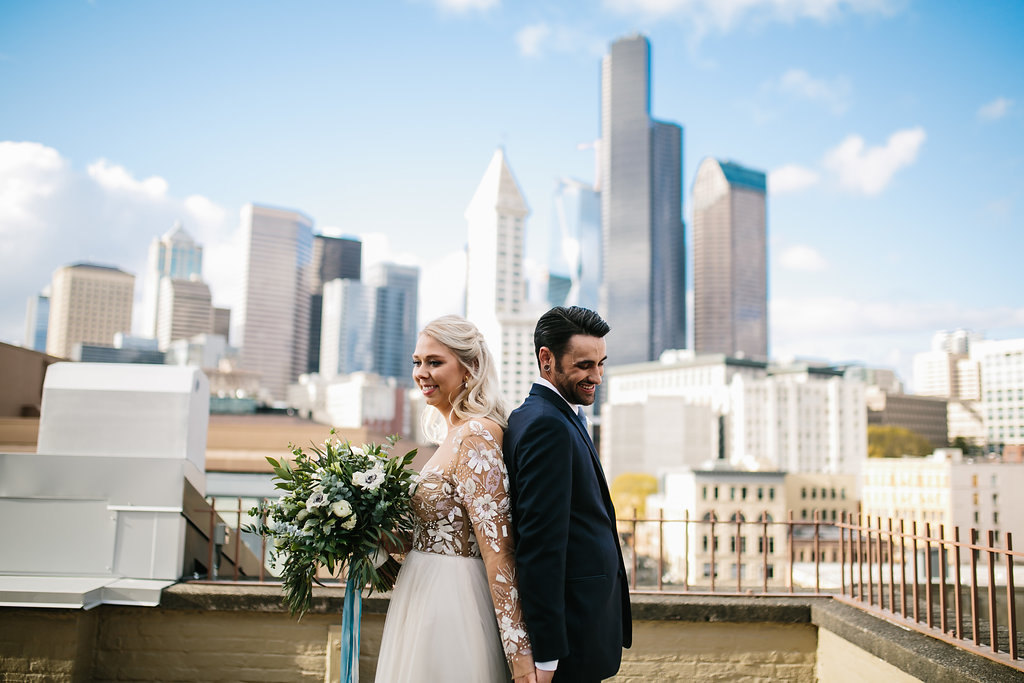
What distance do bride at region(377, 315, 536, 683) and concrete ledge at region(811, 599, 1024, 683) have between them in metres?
1.90

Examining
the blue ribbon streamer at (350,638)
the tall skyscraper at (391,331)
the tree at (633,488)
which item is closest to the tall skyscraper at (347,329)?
the tall skyscraper at (391,331)

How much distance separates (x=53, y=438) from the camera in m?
3.90

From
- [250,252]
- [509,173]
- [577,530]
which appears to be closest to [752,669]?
[577,530]

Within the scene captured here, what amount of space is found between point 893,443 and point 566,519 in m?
104

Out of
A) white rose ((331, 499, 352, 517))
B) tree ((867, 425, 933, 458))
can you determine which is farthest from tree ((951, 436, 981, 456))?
white rose ((331, 499, 352, 517))

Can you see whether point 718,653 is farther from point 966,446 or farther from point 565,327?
point 966,446

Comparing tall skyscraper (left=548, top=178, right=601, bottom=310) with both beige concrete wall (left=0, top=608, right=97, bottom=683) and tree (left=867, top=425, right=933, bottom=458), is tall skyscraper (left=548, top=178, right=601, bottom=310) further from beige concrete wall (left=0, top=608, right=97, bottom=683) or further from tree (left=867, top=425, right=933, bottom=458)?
beige concrete wall (left=0, top=608, right=97, bottom=683)

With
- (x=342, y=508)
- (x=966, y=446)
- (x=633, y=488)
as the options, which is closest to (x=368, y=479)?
(x=342, y=508)

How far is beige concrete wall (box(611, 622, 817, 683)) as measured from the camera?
3949mm

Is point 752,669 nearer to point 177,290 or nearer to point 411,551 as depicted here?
point 411,551

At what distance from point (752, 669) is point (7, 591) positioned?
3.78 m

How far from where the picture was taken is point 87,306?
164875mm

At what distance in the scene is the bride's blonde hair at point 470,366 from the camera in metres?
2.52

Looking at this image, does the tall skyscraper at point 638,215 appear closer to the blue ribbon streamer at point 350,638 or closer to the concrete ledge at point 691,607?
the concrete ledge at point 691,607
